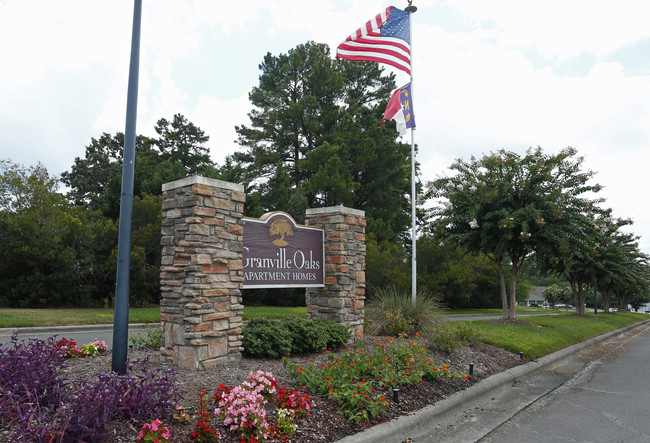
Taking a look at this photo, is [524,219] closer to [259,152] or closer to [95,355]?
[95,355]

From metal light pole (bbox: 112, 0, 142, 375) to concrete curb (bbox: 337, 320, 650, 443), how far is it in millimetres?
2630

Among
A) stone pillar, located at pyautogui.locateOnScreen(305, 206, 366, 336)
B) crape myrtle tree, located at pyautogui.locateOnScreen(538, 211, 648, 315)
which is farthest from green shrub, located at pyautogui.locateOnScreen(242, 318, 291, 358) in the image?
crape myrtle tree, located at pyautogui.locateOnScreen(538, 211, 648, 315)

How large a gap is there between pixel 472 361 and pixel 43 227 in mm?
17435

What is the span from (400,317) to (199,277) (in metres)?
4.98

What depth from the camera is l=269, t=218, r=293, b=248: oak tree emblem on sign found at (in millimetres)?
7008

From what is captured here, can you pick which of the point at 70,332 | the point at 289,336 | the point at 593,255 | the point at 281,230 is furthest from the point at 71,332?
the point at 593,255

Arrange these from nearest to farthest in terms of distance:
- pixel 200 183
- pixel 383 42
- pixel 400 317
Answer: pixel 200 183 < pixel 400 317 < pixel 383 42

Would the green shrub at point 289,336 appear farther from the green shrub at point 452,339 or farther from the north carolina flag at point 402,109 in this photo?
the north carolina flag at point 402,109

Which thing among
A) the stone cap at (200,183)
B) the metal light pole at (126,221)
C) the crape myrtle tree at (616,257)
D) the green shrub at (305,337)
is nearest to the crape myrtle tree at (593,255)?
the crape myrtle tree at (616,257)

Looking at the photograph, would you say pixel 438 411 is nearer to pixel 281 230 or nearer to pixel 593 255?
pixel 281 230

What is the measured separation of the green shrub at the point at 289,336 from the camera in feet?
20.2

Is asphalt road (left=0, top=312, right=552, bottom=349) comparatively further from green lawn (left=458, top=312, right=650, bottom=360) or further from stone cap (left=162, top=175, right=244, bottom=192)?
green lawn (left=458, top=312, right=650, bottom=360)

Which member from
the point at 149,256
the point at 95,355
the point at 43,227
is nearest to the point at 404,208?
the point at 149,256

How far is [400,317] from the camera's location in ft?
29.7
